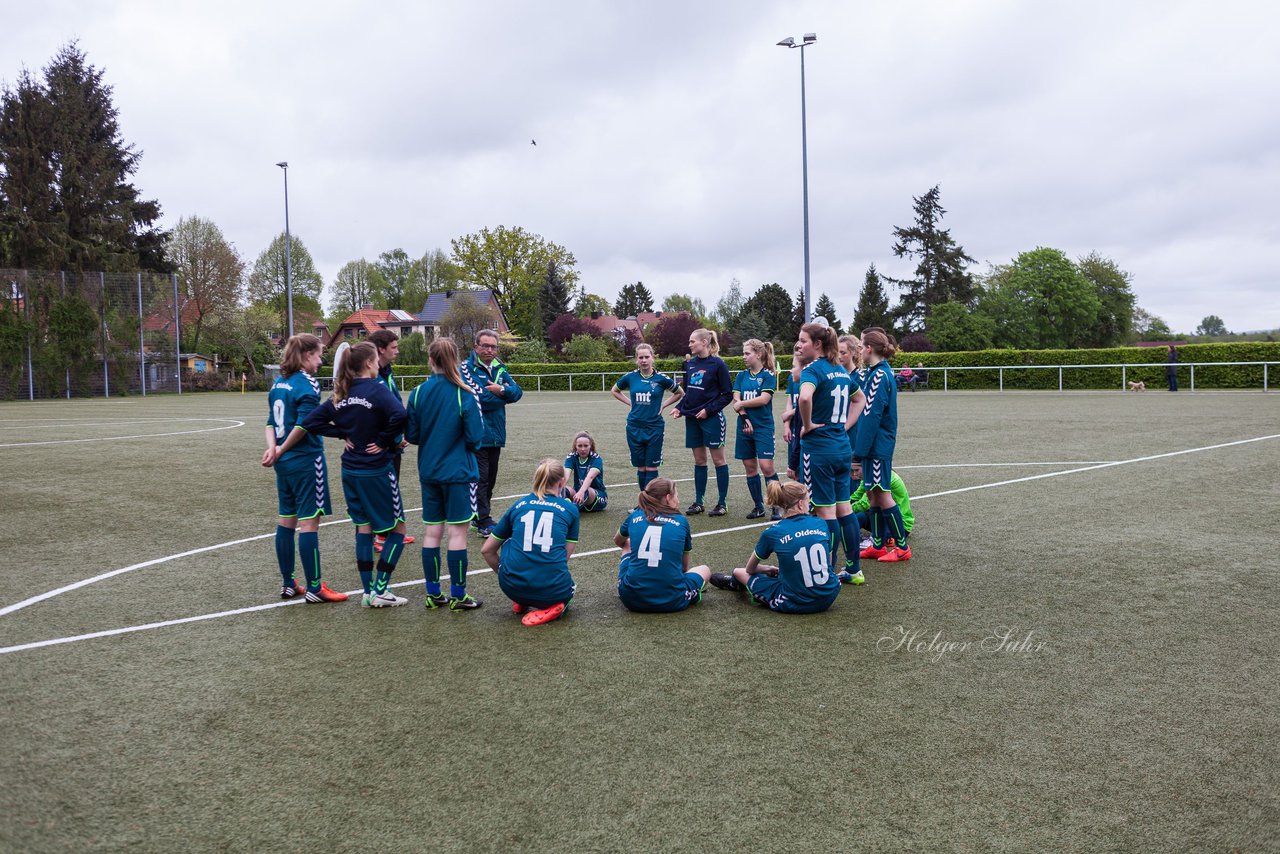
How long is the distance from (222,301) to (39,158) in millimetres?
18092

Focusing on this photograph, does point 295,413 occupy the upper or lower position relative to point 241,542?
upper

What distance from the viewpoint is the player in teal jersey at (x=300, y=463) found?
19.8ft

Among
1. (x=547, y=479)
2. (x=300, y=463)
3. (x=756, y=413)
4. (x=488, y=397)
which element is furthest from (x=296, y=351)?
(x=756, y=413)

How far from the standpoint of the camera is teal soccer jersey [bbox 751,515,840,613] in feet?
18.1

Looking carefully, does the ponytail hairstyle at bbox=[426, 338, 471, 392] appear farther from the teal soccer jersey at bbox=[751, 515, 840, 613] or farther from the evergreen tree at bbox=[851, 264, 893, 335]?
the evergreen tree at bbox=[851, 264, 893, 335]

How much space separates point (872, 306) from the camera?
79.4 metres

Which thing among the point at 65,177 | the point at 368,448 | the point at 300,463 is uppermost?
the point at 65,177

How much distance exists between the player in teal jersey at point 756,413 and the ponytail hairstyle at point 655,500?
3588 mm

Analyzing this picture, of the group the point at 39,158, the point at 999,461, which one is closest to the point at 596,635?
the point at 999,461

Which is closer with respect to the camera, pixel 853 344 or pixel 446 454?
pixel 446 454

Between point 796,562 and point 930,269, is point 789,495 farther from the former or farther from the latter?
point 930,269

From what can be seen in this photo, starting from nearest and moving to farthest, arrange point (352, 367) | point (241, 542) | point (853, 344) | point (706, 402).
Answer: point (352, 367) → point (853, 344) → point (241, 542) → point (706, 402)

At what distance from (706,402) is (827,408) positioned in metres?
3.33

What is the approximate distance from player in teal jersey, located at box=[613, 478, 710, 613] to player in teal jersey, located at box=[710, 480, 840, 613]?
543 mm
